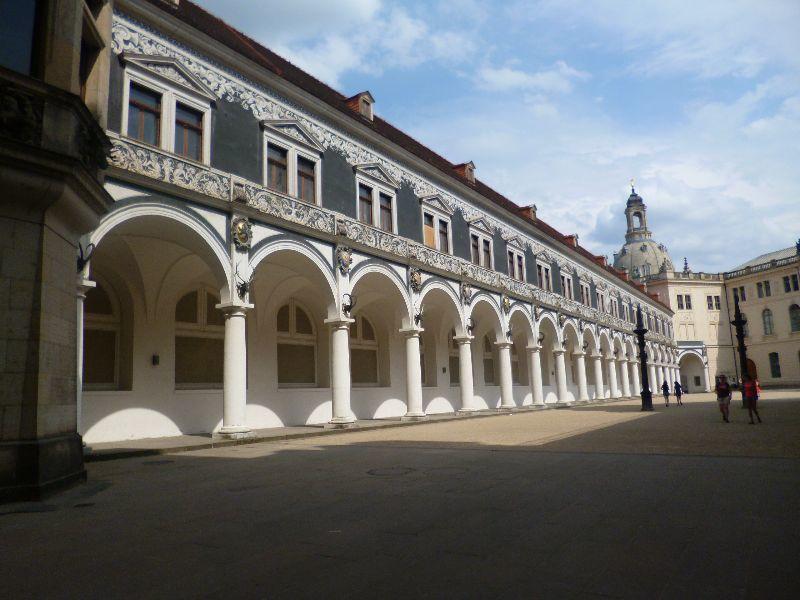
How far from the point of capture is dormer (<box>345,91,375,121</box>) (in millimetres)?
21219

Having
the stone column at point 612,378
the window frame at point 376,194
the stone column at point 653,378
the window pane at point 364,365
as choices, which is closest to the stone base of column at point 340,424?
the window pane at point 364,365

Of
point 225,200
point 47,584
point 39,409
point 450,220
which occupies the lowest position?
point 47,584


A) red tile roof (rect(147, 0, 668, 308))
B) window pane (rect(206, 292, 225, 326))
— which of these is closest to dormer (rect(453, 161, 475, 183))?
red tile roof (rect(147, 0, 668, 308))

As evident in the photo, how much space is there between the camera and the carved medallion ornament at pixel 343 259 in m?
18.1

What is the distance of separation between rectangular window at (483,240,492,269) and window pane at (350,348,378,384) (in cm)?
727

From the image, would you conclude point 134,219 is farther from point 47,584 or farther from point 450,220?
point 450,220

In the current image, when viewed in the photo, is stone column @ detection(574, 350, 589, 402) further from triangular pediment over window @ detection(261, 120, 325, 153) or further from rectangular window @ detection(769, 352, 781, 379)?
rectangular window @ detection(769, 352, 781, 379)

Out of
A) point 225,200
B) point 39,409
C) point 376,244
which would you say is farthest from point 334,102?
point 39,409

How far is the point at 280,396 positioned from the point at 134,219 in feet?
28.1

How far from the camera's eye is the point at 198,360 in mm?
17578

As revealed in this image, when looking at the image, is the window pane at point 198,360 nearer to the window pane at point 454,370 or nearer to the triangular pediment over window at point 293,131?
the triangular pediment over window at point 293,131

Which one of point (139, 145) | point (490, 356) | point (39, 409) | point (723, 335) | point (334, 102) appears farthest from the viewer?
point (723, 335)

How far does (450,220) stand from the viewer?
25.3m

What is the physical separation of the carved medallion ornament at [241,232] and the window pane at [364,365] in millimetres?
9521
